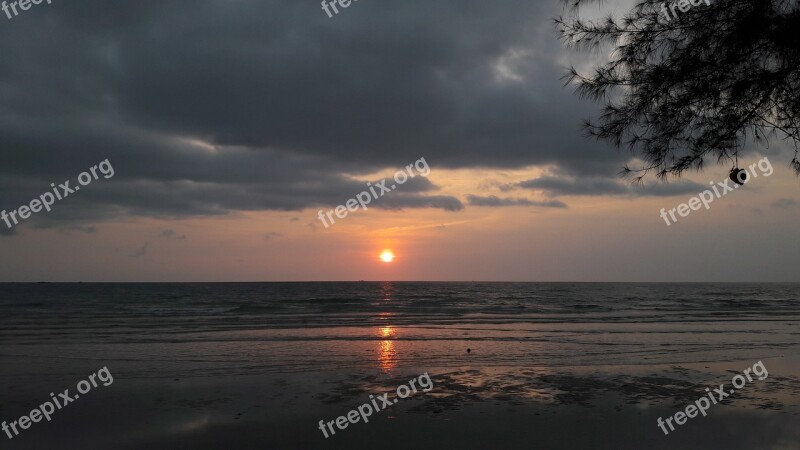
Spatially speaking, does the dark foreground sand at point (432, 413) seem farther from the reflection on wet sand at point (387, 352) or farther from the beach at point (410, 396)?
the reflection on wet sand at point (387, 352)

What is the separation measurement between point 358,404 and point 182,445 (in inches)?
122

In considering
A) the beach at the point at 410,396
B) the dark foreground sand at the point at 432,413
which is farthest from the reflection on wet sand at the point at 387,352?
the dark foreground sand at the point at 432,413

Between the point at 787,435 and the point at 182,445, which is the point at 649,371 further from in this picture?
the point at 182,445

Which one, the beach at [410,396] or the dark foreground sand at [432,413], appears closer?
the dark foreground sand at [432,413]

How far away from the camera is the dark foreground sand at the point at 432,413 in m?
7.53

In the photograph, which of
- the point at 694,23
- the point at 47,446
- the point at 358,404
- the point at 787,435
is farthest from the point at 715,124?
the point at 47,446

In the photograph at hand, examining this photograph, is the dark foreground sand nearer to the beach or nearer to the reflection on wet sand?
the beach

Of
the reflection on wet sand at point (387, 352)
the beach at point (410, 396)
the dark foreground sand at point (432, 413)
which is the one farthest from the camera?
the reflection on wet sand at point (387, 352)

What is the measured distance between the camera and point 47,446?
753 centimetres

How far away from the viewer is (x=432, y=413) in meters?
8.84

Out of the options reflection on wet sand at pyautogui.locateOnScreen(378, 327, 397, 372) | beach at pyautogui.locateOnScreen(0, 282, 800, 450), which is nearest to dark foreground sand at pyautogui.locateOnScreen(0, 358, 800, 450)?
beach at pyautogui.locateOnScreen(0, 282, 800, 450)

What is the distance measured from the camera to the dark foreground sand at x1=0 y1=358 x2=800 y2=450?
7531 mm

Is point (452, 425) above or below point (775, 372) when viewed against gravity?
above

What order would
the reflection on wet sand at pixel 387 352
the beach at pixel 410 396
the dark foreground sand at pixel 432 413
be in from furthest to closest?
the reflection on wet sand at pixel 387 352 < the beach at pixel 410 396 < the dark foreground sand at pixel 432 413
